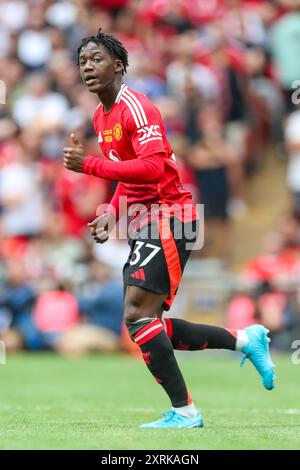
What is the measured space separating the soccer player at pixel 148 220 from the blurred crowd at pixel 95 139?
7.20 metres

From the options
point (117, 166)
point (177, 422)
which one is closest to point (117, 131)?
point (117, 166)

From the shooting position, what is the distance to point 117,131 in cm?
746

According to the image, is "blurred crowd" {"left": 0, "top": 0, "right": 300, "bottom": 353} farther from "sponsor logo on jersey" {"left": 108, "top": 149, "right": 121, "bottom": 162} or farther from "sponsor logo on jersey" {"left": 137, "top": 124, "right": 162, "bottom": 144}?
"sponsor logo on jersey" {"left": 137, "top": 124, "right": 162, "bottom": 144}

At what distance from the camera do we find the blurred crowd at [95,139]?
613 inches

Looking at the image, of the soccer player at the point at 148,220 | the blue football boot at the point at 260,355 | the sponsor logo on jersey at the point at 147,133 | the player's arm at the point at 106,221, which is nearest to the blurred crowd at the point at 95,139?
the blue football boot at the point at 260,355

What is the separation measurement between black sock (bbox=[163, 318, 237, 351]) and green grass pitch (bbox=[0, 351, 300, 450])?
55cm

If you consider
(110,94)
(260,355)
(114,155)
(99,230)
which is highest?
(110,94)

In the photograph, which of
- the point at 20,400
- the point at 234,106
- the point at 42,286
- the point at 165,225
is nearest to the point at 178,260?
the point at 165,225

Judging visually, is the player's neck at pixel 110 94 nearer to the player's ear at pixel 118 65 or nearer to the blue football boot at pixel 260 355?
the player's ear at pixel 118 65

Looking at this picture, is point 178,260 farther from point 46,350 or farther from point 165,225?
point 46,350

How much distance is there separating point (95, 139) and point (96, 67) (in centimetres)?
900

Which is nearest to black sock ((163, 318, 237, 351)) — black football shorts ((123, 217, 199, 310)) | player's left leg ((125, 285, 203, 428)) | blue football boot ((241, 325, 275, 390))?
blue football boot ((241, 325, 275, 390))

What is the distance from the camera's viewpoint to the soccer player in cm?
725

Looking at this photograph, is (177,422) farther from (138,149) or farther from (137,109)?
(137,109)
